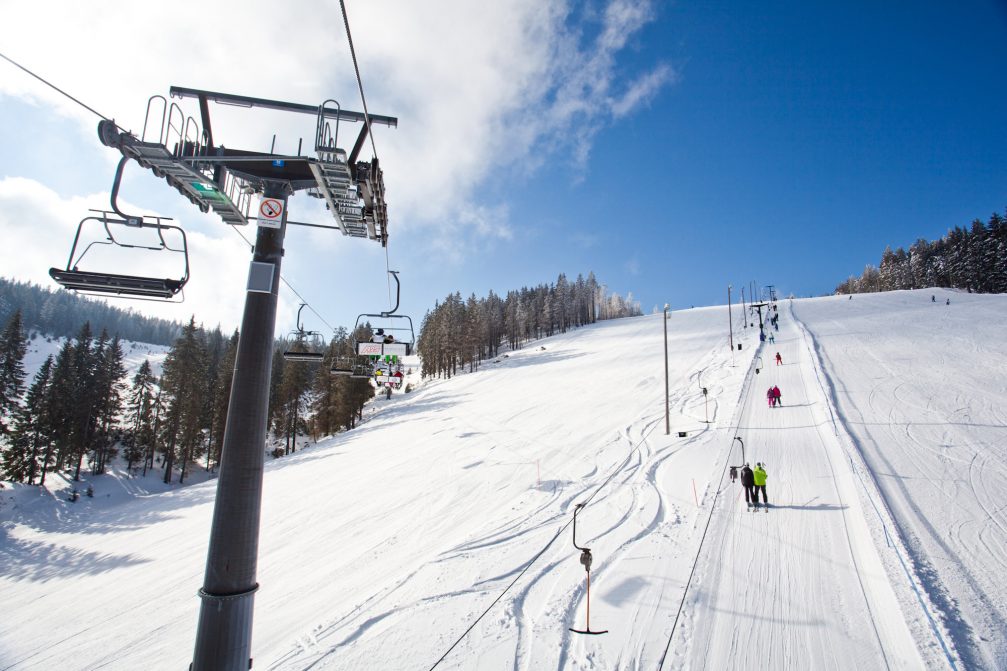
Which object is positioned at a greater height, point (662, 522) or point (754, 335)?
point (754, 335)

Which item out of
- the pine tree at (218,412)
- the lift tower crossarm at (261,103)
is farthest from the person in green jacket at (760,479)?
the pine tree at (218,412)

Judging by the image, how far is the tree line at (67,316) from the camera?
126 m

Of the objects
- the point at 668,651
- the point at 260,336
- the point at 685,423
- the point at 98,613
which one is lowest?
the point at 98,613

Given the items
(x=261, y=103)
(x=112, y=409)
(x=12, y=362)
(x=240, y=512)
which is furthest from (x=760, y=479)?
(x=12, y=362)

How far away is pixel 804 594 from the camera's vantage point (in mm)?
8648

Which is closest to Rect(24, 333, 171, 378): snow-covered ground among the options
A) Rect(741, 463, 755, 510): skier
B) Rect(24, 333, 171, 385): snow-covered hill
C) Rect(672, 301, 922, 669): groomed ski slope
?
Rect(24, 333, 171, 385): snow-covered hill

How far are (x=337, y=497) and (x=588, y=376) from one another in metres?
29.3

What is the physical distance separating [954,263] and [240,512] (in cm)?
12234

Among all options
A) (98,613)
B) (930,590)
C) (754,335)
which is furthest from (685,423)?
(754,335)

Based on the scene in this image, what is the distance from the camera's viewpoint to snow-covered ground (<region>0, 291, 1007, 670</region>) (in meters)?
7.63

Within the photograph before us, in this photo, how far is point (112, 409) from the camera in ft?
134

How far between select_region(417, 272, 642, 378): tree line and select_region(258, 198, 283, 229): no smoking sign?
65.1 metres

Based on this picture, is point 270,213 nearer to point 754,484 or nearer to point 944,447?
point 754,484

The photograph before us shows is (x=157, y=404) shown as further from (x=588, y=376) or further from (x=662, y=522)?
(x=662, y=522)
